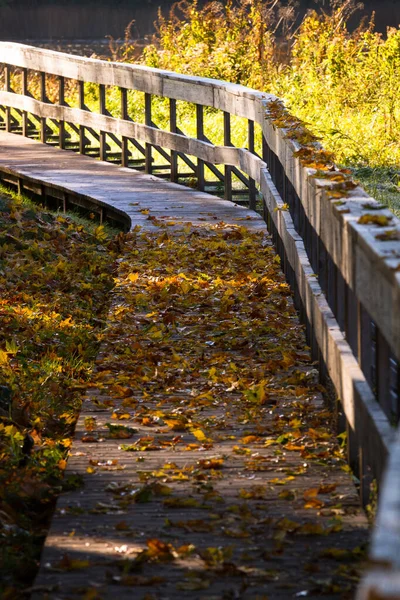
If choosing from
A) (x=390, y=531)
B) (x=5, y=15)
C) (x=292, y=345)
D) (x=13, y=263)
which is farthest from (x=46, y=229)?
(x=5, y=15)

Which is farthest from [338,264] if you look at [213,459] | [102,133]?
[102,133]

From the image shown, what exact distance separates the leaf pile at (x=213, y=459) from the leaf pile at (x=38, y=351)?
0.20 m

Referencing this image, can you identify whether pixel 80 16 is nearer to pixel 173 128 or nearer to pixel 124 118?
pixel 124 118

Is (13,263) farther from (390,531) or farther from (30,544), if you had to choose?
(390,531)

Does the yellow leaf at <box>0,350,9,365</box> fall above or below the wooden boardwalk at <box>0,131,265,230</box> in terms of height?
above

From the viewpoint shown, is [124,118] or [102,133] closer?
[124,118]

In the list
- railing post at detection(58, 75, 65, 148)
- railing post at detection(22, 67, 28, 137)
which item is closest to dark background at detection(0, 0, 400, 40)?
railing post at detection(22, 67, 28, 137)

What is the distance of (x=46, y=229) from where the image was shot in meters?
10.2

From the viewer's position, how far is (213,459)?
4.41 m

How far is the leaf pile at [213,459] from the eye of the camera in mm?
3443

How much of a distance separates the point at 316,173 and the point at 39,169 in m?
8.47

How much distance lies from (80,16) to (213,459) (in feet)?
162

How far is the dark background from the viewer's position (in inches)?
1873

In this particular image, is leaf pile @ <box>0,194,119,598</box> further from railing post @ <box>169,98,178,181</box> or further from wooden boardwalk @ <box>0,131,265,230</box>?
railing post @ <box>169,98,178,181</box>
